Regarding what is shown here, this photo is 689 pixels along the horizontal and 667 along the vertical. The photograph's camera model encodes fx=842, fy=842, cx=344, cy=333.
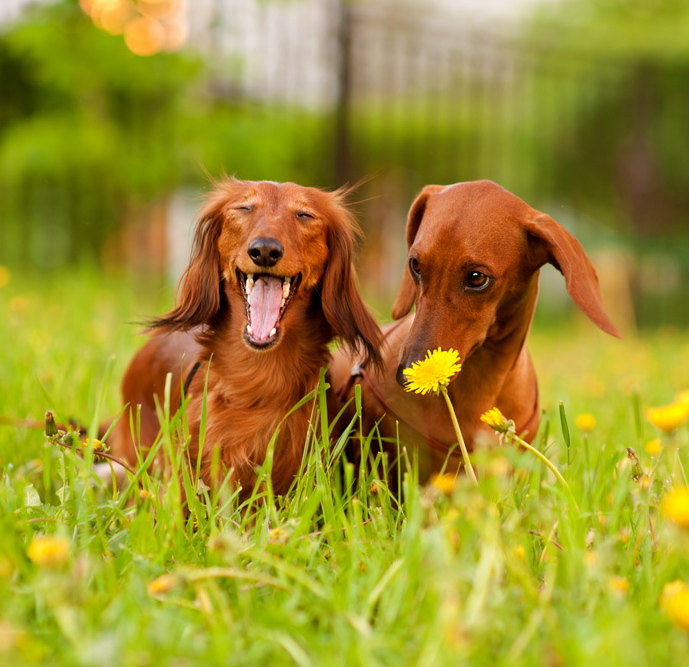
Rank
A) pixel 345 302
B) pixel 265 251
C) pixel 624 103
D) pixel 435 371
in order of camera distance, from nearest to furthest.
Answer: pixel 435 371 < pixel 265 251 < pixel 345 302 < pixel 624 103

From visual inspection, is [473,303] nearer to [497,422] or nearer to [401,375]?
[401,375]

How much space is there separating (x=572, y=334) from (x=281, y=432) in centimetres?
543

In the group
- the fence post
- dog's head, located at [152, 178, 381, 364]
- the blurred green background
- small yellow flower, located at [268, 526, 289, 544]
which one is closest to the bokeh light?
the blurred green background

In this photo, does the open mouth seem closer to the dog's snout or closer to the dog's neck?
the dog's snout

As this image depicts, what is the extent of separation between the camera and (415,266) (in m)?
2.08

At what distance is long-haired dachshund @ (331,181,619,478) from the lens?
1.98 meters

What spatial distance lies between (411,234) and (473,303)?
16.8 inches

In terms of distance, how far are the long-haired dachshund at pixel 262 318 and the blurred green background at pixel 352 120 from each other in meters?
0.92

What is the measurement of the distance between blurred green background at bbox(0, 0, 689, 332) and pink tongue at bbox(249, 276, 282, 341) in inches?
41.4

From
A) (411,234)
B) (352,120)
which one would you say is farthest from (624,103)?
(411,234)

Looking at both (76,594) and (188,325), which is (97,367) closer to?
(188,325)

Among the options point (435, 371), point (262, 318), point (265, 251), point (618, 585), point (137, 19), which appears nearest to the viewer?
point (618, 585)

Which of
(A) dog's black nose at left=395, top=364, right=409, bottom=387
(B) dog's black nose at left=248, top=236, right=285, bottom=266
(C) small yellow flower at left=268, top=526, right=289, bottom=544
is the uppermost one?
(B) dog's black nose at left=248, top=236, right=285, bottom=266

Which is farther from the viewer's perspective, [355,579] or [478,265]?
[478,265]
